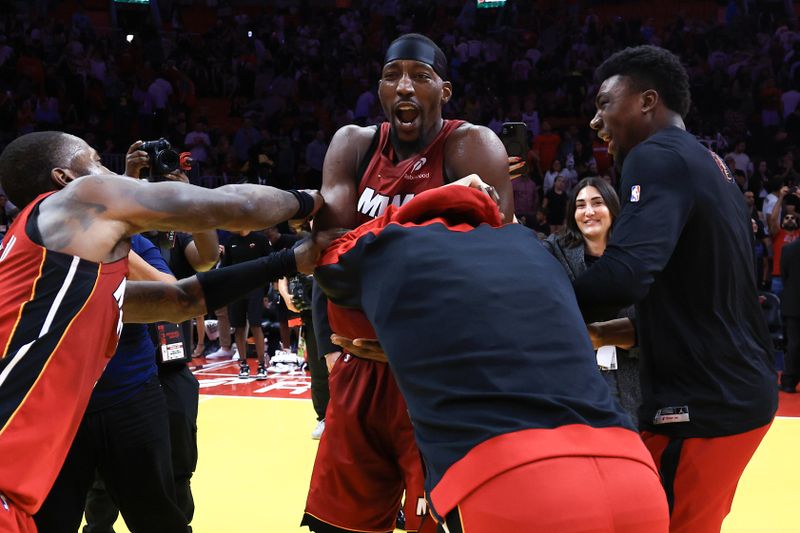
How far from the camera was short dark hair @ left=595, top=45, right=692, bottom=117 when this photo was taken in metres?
2.91

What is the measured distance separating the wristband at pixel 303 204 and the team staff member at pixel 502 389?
0.82 metres

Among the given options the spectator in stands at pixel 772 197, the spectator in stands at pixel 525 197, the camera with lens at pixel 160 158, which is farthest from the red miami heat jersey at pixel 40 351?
the spectator in stands at pixel 525 197

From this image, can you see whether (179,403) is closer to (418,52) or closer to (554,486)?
(418,52)

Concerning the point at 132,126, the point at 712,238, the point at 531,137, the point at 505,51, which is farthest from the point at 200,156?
the point at 712,238

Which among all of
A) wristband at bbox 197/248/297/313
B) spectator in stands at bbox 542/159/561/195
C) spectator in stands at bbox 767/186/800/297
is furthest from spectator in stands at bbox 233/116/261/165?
wristband at bbox 197/248/297/313

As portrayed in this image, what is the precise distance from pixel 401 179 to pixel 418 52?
1.67ft

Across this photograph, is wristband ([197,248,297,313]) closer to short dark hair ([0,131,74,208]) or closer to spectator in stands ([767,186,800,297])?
short dark hair ([0,131,74,208])

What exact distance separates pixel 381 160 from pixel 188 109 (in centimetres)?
1521

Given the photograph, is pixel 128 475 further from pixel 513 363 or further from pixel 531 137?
pixel 531 137

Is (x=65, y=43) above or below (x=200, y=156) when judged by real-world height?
above

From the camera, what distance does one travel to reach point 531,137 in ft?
52.7

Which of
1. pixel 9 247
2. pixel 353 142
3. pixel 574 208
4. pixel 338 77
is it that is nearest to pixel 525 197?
pixel 338 77

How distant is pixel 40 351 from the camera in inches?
93.7

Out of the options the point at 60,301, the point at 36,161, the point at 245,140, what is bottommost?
the point at 245,140
